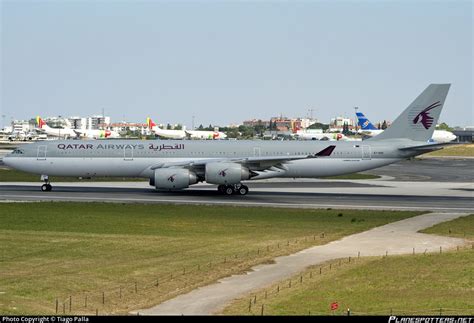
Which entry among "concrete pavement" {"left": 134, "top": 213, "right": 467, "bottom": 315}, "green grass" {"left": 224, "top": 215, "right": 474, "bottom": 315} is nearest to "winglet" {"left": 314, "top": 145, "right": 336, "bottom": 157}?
"concrete pavement" {"left": 134, "top": 213, "right": 467, "bottom": 315}

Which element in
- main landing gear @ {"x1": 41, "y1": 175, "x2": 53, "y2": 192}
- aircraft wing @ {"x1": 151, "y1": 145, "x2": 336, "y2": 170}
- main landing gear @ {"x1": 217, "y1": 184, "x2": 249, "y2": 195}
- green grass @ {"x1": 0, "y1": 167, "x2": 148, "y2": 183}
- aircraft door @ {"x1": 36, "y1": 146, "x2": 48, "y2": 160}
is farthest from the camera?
green grass @ {"x1": 0, "y1": 167, "x2": 148, "y2": 183}

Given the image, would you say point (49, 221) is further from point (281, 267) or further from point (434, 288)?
point (434, 288)

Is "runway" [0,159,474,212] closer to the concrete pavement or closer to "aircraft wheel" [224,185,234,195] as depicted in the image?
"aircraft wheel" [224,185,234,195]

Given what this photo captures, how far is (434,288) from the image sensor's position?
83.1 ft

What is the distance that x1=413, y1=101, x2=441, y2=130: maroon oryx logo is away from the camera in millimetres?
60969

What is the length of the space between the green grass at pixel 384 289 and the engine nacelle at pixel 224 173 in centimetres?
2508

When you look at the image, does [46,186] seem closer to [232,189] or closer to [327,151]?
[232,189]

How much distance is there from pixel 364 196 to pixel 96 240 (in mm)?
29139

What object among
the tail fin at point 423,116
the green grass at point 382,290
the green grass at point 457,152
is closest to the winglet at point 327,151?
the tail fin at point 423,116

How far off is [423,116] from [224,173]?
1803 centimetres

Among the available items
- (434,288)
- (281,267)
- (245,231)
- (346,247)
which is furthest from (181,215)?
(434,288)

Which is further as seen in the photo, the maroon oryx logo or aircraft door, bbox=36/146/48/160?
the maroon oryx logo

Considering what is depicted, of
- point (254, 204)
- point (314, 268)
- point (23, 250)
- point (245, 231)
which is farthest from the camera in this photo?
point (254, 204)

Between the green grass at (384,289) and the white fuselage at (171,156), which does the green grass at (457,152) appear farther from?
the green grass at (384,289)
